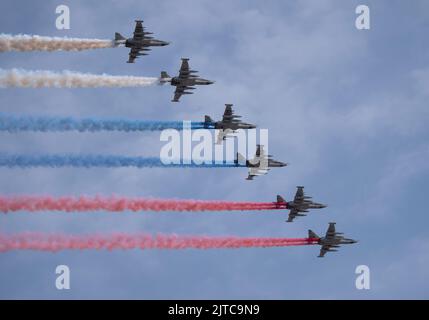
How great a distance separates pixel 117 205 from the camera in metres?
158

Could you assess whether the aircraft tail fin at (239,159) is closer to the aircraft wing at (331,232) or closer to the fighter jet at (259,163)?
the fighter jet at (259,163)

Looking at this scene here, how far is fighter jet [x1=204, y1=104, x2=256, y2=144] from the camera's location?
178 meters

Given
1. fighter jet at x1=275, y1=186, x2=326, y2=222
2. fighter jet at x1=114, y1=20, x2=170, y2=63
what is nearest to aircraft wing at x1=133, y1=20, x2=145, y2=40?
fighter jet at x1=114, y1=20, x2=170, y2=63

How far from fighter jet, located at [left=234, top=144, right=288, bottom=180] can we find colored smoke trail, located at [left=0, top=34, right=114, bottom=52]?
2246 centimetres

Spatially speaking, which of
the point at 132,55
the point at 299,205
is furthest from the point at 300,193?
the point at 132,55

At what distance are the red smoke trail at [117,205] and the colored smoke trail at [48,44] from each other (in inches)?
620

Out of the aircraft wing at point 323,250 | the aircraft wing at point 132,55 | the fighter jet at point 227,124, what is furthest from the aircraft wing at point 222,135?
the aircraft wing at point 323,250

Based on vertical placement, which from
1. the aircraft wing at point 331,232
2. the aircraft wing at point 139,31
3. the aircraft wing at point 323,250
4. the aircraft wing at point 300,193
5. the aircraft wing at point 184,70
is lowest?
the aircraft wing at point 323,250

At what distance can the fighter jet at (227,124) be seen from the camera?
178 metres

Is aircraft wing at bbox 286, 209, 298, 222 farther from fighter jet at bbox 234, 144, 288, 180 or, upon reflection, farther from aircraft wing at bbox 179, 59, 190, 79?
aircraft wing at bbox 179, 59, 190, 79
